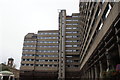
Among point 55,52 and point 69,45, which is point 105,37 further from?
point 55,52

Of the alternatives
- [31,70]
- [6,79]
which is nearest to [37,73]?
[31,70]

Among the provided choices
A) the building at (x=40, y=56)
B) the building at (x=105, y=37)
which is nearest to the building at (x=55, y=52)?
the building at (x=40, y=56)

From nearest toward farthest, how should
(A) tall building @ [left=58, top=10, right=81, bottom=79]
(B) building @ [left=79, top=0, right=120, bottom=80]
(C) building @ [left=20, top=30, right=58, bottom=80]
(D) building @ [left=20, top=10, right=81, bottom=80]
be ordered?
(B) building @ [left=79, top=0, right=120, bottom=80], (A) tall building @ [left=58, top=10, right=81, bottom=79], (D) building @ [left=20, top=10, right=81, bottom=80], (C) building @ [left=20, top=30, right=58, bottom=80]

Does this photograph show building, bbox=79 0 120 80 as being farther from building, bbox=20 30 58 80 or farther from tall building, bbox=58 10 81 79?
building, bbox=20 30 58 80

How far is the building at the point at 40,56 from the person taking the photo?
63559 mm

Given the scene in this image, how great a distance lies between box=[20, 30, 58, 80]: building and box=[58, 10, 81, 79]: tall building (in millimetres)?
4843

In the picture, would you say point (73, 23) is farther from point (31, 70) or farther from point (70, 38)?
point (31, 70)

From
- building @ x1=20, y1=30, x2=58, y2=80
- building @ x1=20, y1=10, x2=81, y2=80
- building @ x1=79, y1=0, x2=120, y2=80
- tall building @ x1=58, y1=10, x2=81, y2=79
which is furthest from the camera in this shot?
building @ x1=20, y1=30, x2=58, y2=80

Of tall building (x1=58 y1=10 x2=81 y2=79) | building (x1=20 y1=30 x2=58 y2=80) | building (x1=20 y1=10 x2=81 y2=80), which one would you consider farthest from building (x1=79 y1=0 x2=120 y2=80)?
building (x1=20 y1=30 x2=58 y2=80)

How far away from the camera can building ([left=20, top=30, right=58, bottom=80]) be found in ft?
209

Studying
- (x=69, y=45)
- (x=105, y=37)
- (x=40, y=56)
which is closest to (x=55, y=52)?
(x=40, y=56)

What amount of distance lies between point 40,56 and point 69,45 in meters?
14.7

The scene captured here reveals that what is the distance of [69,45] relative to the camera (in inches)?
2601

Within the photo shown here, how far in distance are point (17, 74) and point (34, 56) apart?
1102 cm
